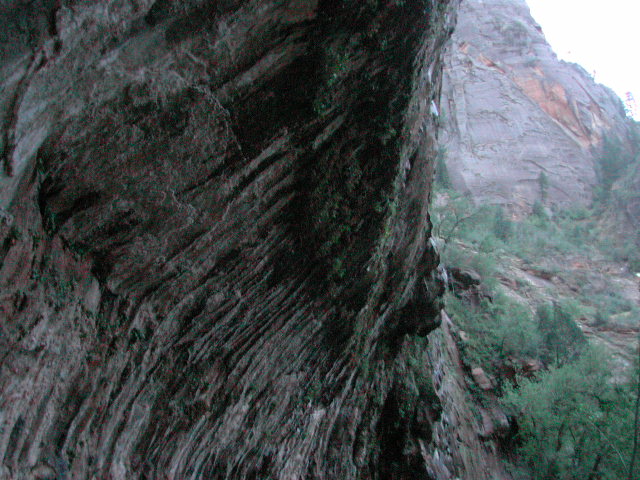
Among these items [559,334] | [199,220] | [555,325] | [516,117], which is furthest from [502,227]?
[199,220]

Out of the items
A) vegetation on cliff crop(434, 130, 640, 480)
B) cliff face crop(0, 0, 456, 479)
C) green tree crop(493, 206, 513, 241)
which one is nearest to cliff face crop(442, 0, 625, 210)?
vegetation on cliff crop(434, 130, 640, 480)

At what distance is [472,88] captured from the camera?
37.4 meters

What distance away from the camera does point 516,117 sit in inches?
1432

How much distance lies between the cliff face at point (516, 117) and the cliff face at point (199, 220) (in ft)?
91.0

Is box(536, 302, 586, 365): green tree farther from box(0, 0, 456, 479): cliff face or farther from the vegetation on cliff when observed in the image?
box(0, 0, 456, 479): cliff face

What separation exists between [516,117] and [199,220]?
36.8m

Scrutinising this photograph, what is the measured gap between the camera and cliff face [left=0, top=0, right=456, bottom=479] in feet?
11.7

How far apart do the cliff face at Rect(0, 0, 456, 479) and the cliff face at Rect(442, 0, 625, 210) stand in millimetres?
27722

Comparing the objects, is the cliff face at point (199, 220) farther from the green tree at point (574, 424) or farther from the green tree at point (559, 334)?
the green tree at point (559, 334)

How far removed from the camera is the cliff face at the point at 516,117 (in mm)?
34094

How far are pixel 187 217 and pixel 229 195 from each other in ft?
1.93

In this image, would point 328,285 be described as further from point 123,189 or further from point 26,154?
point 26,154

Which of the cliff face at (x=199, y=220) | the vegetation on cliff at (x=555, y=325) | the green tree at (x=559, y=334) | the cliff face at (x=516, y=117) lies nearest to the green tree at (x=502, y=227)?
the vegetation on cliff at (x=555, y=325)

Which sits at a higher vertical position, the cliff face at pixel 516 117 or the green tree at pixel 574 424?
the green tree at pixel 574 424
